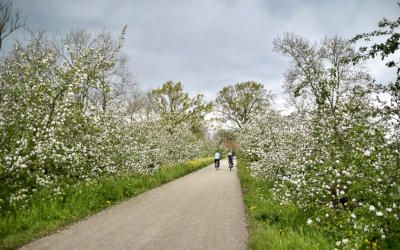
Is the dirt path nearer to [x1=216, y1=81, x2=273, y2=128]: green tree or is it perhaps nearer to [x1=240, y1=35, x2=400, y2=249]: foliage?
[x1=240, y1=35, x2=400, y2=249]: foliage

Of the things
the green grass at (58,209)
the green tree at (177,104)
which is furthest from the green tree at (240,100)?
the green grass at (58,209)

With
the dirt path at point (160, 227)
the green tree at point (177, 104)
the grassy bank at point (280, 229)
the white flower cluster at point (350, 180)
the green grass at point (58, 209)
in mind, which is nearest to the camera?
the white flower cluster at point (350, 180)

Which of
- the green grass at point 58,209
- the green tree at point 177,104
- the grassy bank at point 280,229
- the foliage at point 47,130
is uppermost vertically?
the green tree at point 177,104

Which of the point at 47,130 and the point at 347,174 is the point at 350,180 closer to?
the point at 347,174

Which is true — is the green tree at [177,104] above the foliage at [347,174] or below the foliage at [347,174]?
above

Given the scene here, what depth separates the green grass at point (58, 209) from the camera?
793 cm

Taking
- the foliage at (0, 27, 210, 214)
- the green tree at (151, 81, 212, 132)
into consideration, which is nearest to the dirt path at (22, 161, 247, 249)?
the foliage at (0, 27, 210, 214)

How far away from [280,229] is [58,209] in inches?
263

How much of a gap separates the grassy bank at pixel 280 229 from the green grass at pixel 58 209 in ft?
17.7

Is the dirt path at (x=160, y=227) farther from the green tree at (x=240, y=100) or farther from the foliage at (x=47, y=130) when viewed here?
the green tree at (x=240, y=100)

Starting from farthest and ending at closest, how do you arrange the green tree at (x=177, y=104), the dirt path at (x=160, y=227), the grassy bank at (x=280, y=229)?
1. the green tree at (x=177, y=104)
2. the dirt path at (x=160, y=227)
3. the grassy bank at (x=280, y=229)

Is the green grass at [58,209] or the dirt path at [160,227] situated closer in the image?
the dirt path at [160,227]

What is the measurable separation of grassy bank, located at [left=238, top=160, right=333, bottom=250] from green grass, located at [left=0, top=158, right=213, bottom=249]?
540cm

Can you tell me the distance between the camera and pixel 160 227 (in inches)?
352
